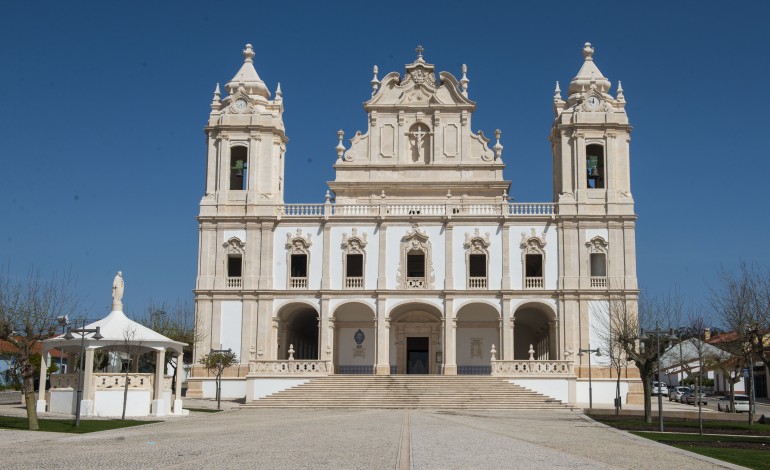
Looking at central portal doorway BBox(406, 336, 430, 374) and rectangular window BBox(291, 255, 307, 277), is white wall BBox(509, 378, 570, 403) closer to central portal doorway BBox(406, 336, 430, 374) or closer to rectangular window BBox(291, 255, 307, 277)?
central portal doorway BBox(406, 336, 430, 374)

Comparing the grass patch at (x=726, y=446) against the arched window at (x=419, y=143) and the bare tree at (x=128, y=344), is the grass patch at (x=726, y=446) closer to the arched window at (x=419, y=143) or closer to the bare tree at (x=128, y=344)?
the bare tree at (x=128, y=344)

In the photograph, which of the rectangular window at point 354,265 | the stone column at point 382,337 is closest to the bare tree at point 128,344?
the stone column at point 382,337

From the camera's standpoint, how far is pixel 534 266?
48.5 meters

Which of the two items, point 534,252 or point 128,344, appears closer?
point 128,344

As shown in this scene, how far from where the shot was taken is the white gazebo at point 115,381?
31.3 metres

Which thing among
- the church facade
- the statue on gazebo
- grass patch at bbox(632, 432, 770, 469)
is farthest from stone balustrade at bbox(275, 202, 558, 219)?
grass patch at bbox(632, 432, 770, 469)

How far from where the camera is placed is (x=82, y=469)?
14914 mm

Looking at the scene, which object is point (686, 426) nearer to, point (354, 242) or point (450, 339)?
point (450, 339)

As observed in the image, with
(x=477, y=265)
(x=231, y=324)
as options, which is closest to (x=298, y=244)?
(x=231, y=324)

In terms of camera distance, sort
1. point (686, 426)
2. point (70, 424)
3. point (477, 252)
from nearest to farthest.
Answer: point (70, 424), point (686, 426), point (477, 252)

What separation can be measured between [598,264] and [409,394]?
13411mm

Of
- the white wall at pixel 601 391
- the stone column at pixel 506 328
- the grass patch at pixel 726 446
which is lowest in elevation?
the grass patch at pixel 726 446

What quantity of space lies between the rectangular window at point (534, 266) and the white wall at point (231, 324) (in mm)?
14892

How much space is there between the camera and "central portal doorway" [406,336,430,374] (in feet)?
163
